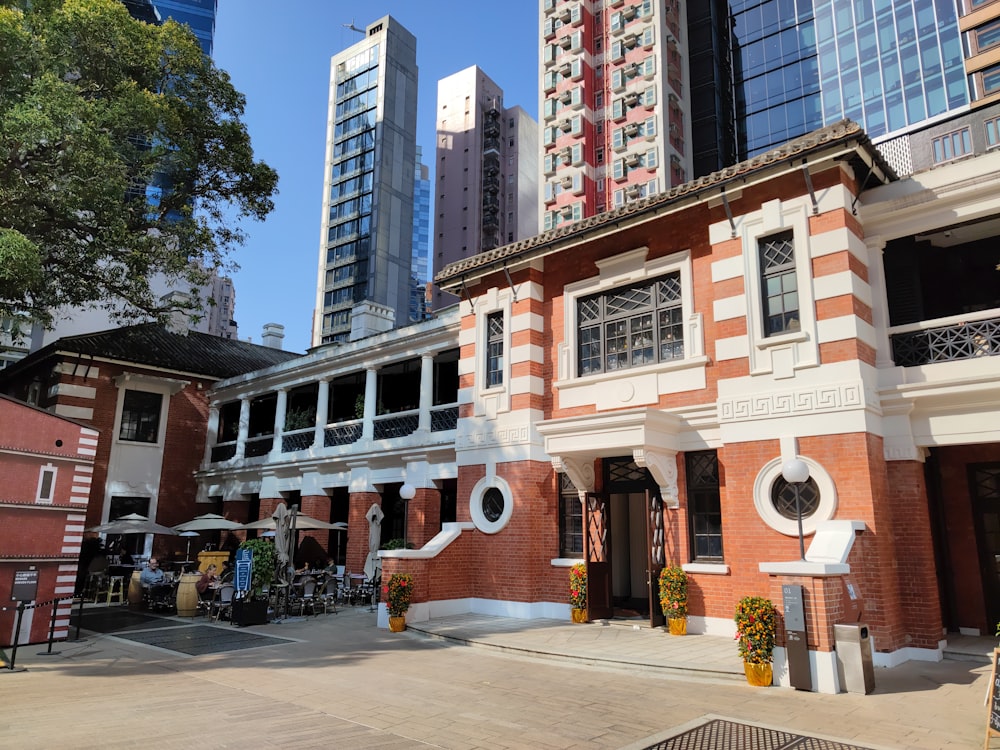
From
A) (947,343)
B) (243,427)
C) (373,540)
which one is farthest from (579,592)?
(243,427)

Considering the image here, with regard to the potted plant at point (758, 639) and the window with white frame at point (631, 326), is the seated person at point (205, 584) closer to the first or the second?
the window with white frame at point (631, 326)

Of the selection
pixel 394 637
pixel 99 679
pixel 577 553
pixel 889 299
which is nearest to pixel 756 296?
pixel 889 299

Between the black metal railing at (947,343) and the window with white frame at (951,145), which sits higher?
the window with white frame at (951,145)

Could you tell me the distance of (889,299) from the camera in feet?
36.4

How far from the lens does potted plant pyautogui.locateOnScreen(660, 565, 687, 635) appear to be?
11.2m

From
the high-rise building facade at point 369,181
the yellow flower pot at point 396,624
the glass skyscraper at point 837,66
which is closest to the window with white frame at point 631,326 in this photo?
the yellow flower pot at point 396,624

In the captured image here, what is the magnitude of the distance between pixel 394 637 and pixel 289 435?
11815 millimetres

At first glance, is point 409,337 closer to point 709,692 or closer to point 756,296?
point 756,296

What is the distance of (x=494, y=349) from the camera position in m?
15.4

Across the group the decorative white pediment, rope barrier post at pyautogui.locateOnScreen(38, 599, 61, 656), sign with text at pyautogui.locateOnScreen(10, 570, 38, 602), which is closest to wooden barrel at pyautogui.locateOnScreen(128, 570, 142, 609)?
rope barrier post at pyautogui.locateOnScreen(38, 599, 61, 656)

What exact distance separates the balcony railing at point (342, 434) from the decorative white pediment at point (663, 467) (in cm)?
1095

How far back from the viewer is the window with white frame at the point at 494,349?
1508 cm

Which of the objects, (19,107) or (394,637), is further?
(19,107)

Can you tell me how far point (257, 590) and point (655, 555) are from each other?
8407 millimetres
